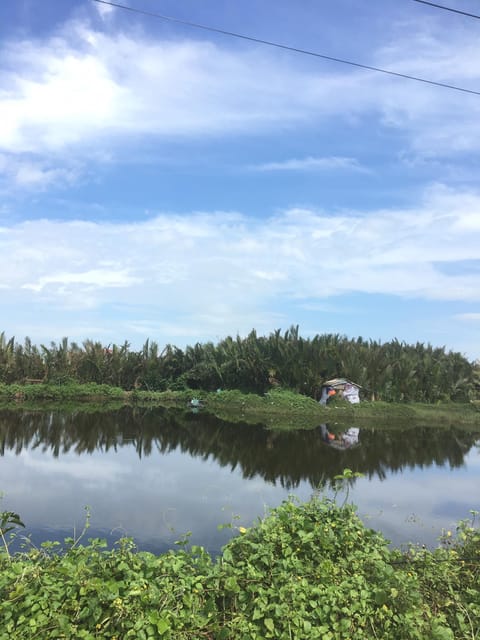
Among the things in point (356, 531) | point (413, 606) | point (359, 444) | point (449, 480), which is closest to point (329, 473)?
point (449, 480)

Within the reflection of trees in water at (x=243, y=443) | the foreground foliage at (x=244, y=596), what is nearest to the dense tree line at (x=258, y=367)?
the reflection of trees in water at (x=243, y=443)

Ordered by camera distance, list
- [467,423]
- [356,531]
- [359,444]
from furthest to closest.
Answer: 1. [467,423]
2. [359,444]
3. [356,531]

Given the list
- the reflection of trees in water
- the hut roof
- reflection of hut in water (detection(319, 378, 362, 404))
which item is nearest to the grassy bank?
reflection of hut in water (detection(319, 378, 362, 404))

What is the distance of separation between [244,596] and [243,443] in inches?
440

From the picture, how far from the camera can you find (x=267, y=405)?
2181cm

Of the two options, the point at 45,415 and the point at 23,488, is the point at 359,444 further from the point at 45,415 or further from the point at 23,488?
the point at 45,415

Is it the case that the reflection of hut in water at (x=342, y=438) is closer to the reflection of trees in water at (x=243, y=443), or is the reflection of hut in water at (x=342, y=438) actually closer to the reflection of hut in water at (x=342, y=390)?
the reflection of trees in water at (x=243, y=443)

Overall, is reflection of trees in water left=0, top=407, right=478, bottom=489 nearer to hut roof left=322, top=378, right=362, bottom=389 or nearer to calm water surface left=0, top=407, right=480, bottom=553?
calm water surface left=0, top=407, right=480, bottom=553

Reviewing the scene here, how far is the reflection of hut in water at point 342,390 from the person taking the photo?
72.5 ft

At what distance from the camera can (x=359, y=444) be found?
14.1m

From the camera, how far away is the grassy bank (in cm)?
2053

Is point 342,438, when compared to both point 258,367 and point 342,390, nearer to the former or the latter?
point 342,390

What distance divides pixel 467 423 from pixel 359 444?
995 cm

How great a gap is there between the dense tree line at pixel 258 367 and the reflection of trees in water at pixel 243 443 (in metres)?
5.37
